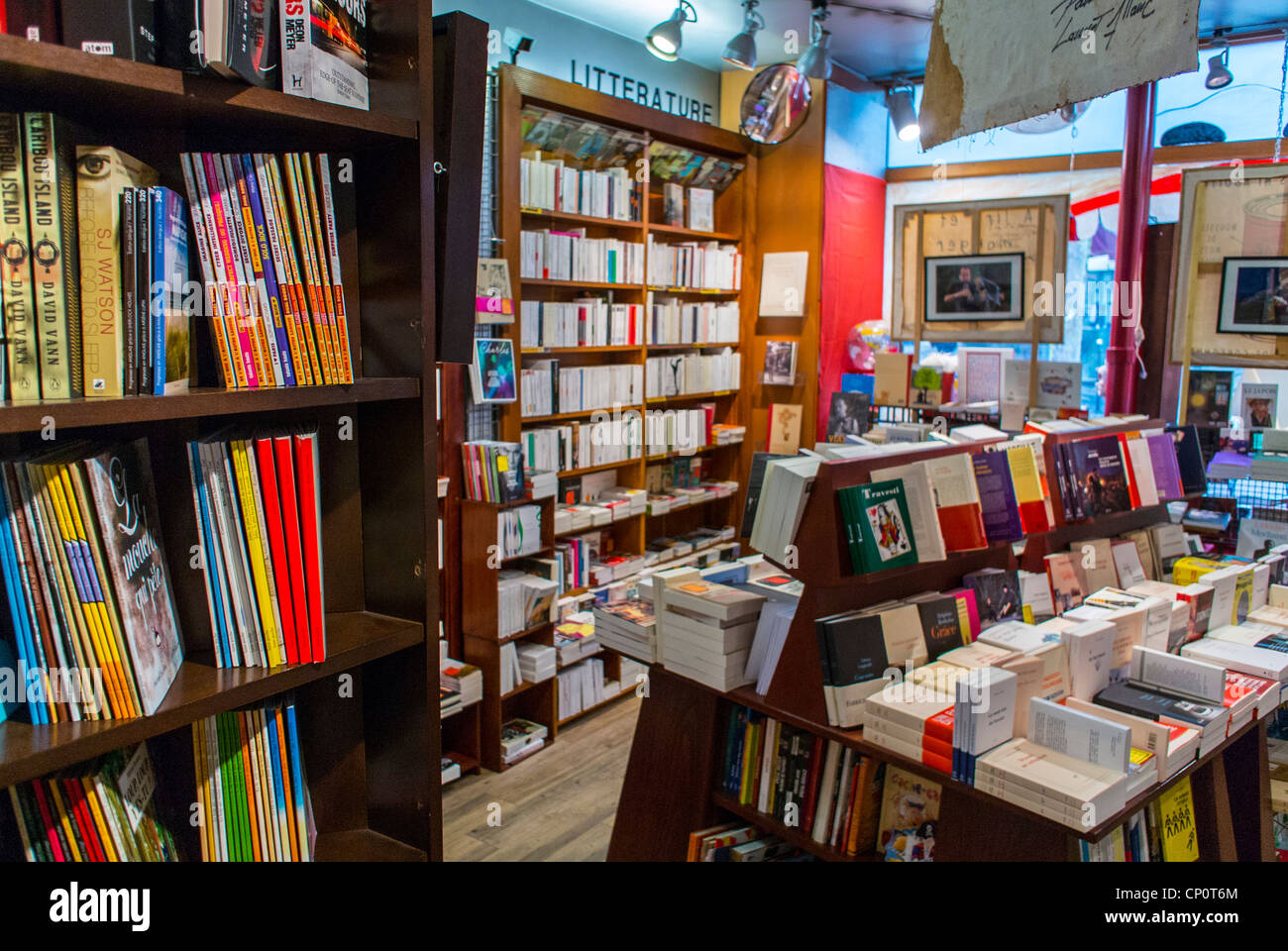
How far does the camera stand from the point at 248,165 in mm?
1230

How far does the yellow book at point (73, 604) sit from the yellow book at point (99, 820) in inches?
4.0

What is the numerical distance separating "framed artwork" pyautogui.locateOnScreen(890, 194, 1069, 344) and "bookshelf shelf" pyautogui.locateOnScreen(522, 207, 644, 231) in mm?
1452

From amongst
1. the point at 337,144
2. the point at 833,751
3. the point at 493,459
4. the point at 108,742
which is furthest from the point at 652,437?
the point at 108,742

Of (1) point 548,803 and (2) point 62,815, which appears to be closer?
(2) point 62,815

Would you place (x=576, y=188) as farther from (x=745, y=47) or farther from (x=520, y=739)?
(x=520, y=739)

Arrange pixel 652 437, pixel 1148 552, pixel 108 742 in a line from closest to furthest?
1. pixel 108 742
2. pixel 1148 552
3. pixel 652 437

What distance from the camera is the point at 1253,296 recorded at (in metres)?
3.99

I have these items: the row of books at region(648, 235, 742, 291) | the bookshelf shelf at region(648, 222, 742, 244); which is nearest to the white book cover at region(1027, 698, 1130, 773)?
the row of books at region(648, 235, 742, 291)

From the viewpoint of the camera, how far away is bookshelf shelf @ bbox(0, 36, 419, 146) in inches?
38.0

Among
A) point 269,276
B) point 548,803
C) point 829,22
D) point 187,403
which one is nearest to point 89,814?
point 187,403

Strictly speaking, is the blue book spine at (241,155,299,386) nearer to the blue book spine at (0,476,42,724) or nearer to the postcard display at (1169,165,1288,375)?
the blue book spine at (0,476,42,724)

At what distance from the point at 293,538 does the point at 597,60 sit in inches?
180
